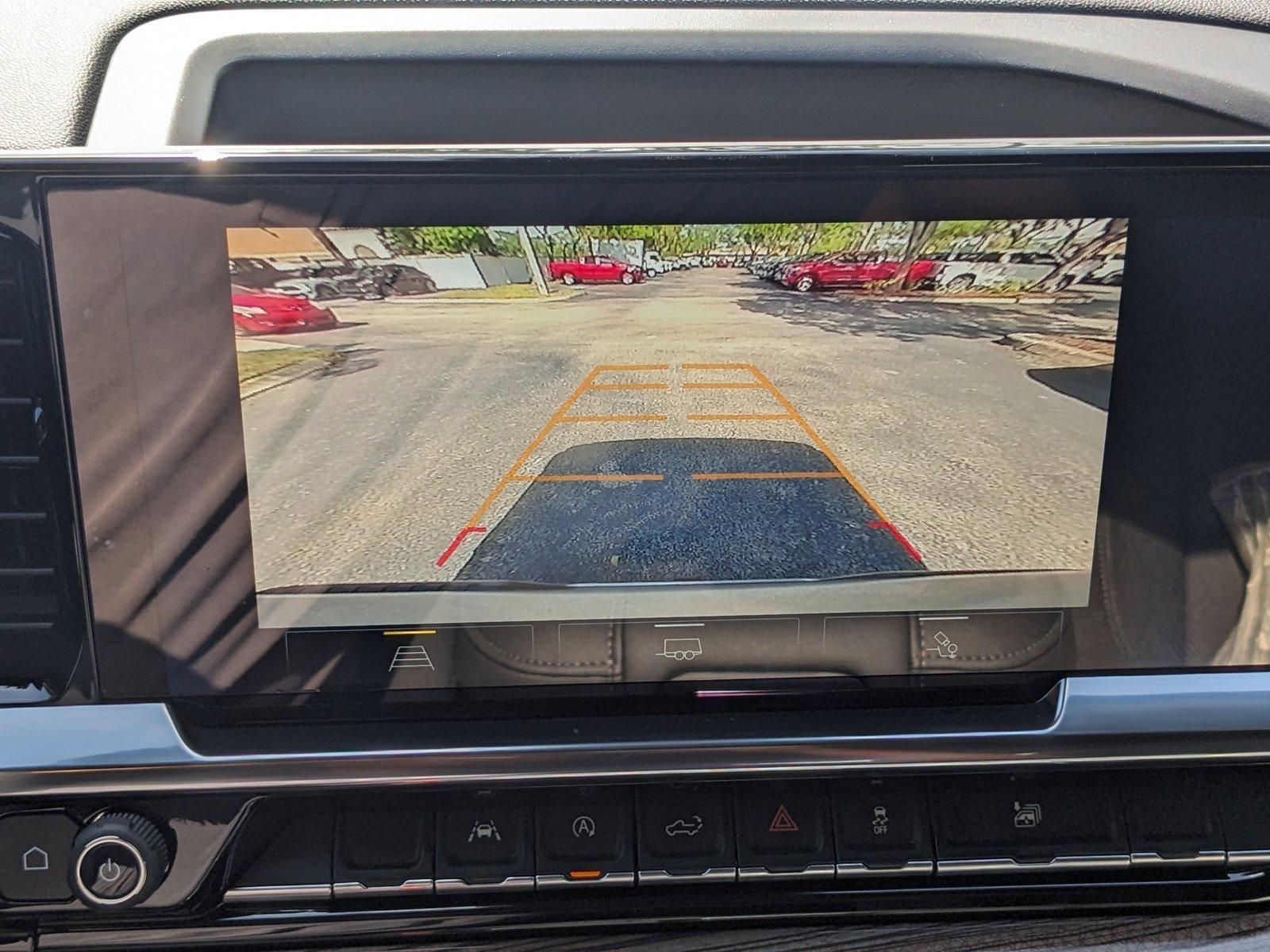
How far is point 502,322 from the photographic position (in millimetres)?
821

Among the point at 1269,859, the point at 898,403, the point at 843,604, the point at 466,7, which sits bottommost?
the point at 1269,859

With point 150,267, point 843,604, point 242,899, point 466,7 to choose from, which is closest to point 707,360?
point 843,604

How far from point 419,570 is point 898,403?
0.49 metres

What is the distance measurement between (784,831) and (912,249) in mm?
595

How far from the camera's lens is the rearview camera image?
809 millimetres

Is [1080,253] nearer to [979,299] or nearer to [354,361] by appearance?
[979,299]

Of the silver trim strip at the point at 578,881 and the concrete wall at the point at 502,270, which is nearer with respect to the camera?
the concrete wall at the point at 502,270

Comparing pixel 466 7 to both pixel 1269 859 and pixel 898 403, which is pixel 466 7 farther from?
pixel 1269 859

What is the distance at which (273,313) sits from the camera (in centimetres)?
80

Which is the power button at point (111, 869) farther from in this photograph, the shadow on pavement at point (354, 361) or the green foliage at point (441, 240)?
the green foliage at point (441, 240)

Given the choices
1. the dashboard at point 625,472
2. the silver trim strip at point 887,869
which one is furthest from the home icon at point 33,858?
the silver trim strip at point 887,869

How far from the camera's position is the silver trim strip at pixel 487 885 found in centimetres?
90

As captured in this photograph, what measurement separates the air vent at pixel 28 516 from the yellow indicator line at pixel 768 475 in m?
0.60

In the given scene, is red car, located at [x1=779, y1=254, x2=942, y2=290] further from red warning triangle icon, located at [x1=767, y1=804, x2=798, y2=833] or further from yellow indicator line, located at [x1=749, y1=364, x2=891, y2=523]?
red warning triangle icon, located at [x1=767, y1=804, x2=798, y2=833]
